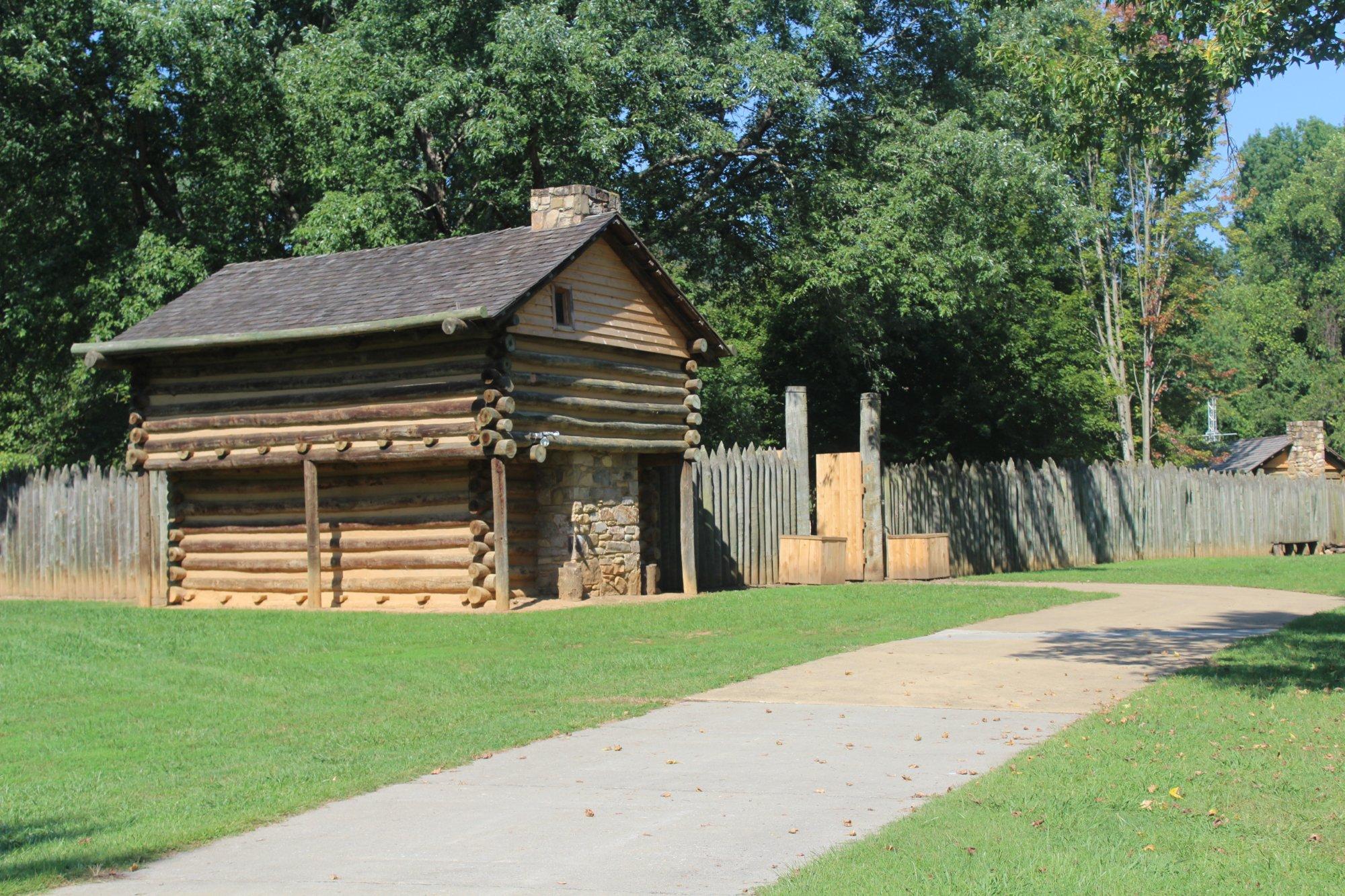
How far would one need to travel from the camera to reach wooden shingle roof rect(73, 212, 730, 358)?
1936cm

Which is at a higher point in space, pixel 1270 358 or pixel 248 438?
pixel 1270 358

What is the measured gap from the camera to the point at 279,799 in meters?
7.75

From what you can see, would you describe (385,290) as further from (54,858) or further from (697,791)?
(54,858)

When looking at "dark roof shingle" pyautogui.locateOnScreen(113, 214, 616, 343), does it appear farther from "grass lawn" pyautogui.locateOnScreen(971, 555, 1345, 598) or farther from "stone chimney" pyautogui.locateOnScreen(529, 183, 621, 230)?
"grass lawn" pyautogui.locateOnScreen(971, 555, 1345, 598)

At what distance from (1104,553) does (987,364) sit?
672 cm

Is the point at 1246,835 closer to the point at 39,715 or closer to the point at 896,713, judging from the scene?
the point at 896,713

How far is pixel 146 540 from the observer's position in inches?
871

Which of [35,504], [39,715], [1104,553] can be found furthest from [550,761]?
[1104,553]

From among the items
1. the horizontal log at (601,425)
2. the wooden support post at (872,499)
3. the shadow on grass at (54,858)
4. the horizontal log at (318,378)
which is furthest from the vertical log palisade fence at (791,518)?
the shadow on grass at (54,858)

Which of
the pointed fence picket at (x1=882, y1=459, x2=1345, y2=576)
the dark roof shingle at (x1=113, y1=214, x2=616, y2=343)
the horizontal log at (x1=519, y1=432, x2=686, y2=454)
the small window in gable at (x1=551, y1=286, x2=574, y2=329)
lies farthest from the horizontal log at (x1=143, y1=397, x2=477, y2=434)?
the pointed fence picket at (x1=882, y1=459, x2=1345, y2=576)

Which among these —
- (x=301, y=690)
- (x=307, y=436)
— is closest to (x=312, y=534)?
(x=307, y=436)

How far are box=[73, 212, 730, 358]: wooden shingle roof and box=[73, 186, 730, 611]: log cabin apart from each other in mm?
53

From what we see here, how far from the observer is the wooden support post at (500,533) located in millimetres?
18891

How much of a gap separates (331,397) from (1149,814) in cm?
1542
